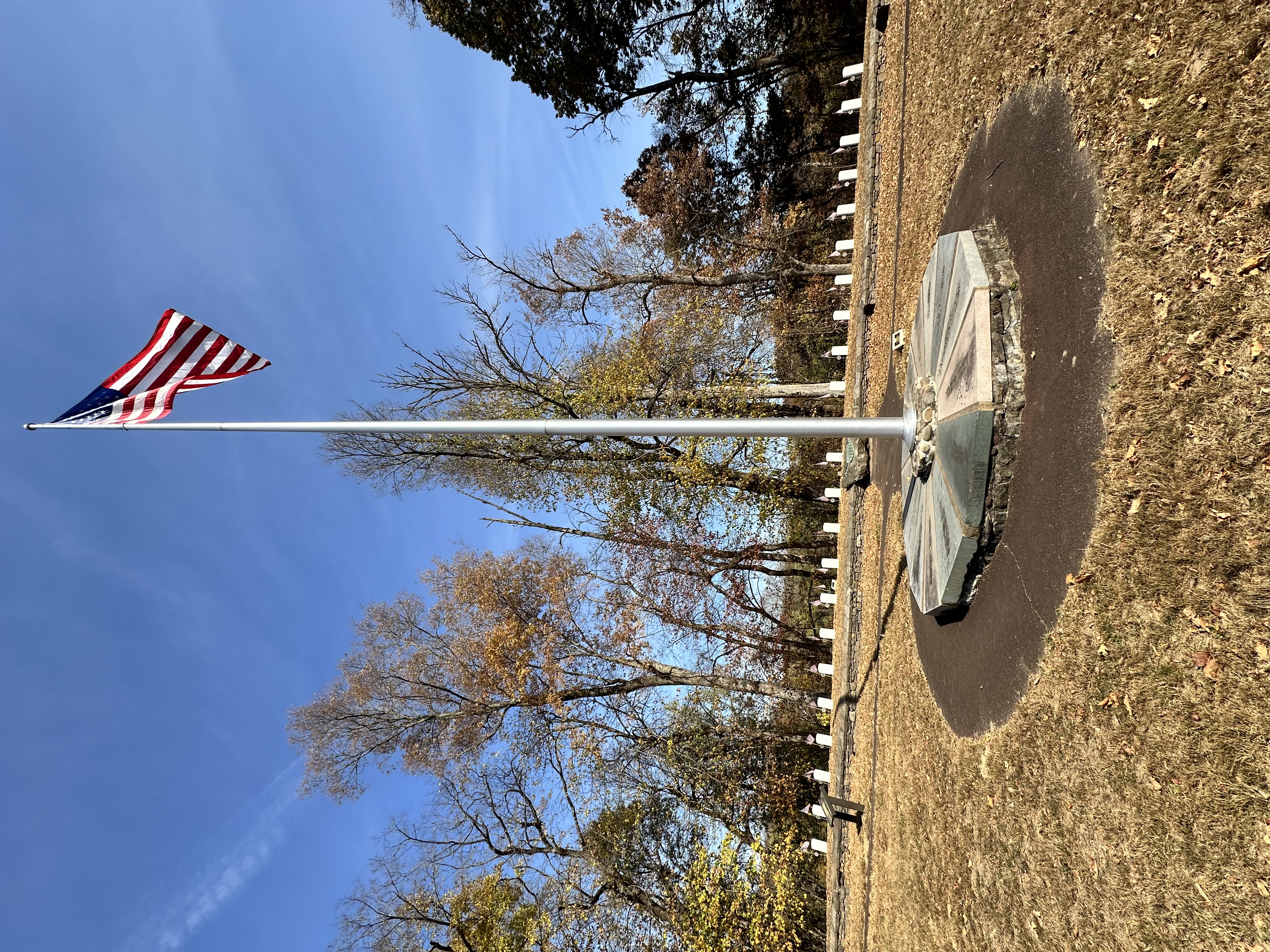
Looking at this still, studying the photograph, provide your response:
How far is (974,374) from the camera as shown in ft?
13.4

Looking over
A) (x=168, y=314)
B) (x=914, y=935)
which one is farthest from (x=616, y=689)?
(x=168, y=314)

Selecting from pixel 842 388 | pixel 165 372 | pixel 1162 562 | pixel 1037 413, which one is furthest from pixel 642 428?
pixel 842 388

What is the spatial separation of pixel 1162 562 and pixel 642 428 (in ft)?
10.3

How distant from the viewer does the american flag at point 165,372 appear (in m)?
6.41

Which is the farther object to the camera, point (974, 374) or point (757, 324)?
point (757, 324)

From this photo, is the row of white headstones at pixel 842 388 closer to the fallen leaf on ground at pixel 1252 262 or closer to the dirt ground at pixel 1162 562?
the dirt ground at pixel 1162 562

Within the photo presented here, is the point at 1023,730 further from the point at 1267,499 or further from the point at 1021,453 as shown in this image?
the point at 1267,499

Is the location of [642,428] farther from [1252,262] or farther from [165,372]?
[165,372]

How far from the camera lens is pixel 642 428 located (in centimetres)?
469

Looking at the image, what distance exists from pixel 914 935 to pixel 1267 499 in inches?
211

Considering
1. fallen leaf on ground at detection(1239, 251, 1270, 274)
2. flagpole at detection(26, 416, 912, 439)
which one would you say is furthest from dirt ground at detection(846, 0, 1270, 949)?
flagpole at detection(26, 416, 912, 439)

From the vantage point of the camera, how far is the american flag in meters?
6.41

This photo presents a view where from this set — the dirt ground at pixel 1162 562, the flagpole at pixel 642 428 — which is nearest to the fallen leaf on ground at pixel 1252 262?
the dirt ground at pixel 1162 562

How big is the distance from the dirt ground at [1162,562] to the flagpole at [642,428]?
129 centimetres
